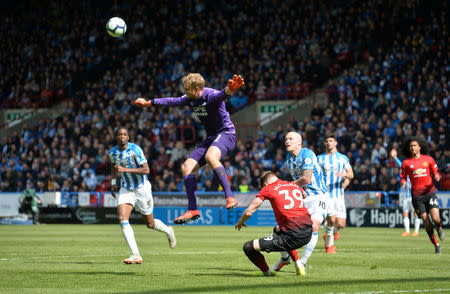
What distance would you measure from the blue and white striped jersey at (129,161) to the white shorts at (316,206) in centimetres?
315

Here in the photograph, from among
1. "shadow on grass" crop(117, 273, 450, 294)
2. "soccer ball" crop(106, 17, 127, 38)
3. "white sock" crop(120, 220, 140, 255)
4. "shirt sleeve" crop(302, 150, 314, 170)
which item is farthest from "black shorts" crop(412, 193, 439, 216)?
"soccer ball" crop(106, 17, 127, 38)

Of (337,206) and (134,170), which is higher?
(134,170)

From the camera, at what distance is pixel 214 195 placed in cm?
3039

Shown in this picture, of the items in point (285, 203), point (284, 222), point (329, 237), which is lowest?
point (329, 237)

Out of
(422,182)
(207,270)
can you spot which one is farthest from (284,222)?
(422,182)

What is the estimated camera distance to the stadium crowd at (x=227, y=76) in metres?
29.6

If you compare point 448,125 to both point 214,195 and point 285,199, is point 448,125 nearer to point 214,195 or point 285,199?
point 214,195

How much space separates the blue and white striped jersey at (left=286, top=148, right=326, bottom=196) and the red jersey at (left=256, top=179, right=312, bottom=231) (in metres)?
1.64

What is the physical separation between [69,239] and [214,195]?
10141 mm

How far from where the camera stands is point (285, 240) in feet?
33.7

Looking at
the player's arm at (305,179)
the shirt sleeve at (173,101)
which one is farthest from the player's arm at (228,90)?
the player's arm at (305,179)

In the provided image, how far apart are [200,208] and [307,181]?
1983 centimetres

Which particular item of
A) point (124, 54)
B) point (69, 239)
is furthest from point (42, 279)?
point (124, 54)

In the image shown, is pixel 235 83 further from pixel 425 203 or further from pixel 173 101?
pixel 425 203
